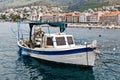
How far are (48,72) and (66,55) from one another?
9.73 feet

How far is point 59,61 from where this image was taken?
37.0 meters

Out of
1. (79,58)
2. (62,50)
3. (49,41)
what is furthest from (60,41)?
(79,58)

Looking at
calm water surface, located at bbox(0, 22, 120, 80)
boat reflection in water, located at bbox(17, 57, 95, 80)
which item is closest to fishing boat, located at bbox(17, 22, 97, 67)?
boat reflection in water, located at bbox(17, 57, 95, 80)

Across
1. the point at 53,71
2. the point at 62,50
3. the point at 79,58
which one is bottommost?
the point at 53,71

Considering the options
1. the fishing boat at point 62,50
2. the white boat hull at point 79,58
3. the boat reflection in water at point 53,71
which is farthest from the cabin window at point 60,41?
the boat reflection in water at point 53,71

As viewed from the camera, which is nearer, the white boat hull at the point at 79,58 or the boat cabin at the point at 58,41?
the white boat hull at the point at 79,58

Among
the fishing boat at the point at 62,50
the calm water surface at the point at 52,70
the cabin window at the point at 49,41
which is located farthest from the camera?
the cabin window at the point at 49,41

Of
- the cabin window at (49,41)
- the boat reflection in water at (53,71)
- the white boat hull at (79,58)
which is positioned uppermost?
the cabin window at (49,41)

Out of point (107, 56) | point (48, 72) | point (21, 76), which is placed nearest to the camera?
point (21, 76)

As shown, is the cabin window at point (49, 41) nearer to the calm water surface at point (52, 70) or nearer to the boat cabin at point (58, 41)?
the boat cabin at point (58, 41)

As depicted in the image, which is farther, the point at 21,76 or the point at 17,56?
the point at 17,56

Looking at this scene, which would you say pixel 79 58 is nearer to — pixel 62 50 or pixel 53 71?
pixel 62 50

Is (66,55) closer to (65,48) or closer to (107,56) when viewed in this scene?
(65,48)

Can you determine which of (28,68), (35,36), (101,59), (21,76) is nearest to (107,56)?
(101,59)
